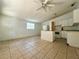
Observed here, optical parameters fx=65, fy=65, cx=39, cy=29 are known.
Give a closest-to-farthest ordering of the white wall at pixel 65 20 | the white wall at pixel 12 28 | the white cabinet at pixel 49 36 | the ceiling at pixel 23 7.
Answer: the ceiling at pixel 23 7 < the white cabinet at pixel 49 36 < the white wall at pixel 12 28 < the white wall at pixel 65 20

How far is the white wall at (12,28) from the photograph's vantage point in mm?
5122

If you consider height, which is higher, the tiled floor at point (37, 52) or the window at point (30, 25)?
the window at point (30, 25)

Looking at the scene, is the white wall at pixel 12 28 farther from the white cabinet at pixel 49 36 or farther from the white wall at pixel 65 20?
the white wall at pixel 65 20

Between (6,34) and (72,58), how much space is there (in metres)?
4.98

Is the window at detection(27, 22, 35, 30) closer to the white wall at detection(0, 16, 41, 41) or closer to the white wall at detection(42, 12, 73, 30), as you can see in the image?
the white wall at detection(0, 16, 41, 41)

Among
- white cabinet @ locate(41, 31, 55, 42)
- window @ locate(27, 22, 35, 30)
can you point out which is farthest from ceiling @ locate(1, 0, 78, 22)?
window @ locate(27, 22, 35, 30)

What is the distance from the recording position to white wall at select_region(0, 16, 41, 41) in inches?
202

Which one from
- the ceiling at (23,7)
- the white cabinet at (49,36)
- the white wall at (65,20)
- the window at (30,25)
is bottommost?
the white cabinet at (49,36)

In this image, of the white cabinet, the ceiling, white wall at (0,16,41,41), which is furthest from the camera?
white wall at (0,16,41,41)

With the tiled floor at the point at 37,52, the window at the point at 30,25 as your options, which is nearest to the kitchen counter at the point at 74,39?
the tiled floor at the point at 37,52

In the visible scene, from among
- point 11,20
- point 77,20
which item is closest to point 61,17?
point 77,20

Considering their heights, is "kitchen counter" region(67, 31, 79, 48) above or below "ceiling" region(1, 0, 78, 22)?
below

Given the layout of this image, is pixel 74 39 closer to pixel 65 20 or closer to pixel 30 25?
pixel 65 20

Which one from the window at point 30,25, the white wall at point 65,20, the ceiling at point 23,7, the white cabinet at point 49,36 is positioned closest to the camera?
the ceiling at point 23,7
